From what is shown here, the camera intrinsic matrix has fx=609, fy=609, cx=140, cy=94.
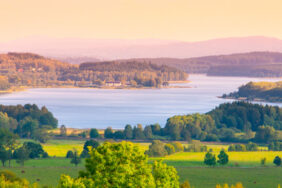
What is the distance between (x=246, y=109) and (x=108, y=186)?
52.8m

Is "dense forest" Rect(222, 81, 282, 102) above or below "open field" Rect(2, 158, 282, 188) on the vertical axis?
above

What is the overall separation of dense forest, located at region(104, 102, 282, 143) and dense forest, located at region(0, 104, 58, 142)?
5.93 m

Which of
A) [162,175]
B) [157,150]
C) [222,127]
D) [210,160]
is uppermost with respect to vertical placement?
[162,175]

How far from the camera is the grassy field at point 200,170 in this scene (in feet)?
95.3

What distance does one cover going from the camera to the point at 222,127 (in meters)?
59.0

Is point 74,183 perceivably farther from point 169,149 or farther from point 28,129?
point 28,129

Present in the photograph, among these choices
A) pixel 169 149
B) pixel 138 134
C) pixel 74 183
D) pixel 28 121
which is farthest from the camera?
pixel 28 121

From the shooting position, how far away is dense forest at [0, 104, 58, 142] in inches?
1986

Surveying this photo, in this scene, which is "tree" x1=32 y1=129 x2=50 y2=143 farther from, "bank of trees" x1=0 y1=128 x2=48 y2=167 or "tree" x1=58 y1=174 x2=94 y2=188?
"tree" x1=58 y1=174 x2=94 y2=188

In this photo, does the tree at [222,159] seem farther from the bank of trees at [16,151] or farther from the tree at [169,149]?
the bank of trees at [16,151]

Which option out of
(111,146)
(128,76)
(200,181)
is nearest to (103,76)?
(128,76)

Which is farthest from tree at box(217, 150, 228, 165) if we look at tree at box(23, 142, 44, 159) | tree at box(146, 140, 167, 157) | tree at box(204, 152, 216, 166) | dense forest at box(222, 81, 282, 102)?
dense forest at box(222, 81, 282, 102)

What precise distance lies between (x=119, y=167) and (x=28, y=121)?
39.5 meters

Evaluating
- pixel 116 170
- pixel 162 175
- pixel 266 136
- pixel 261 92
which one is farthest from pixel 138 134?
pixel 261 92
